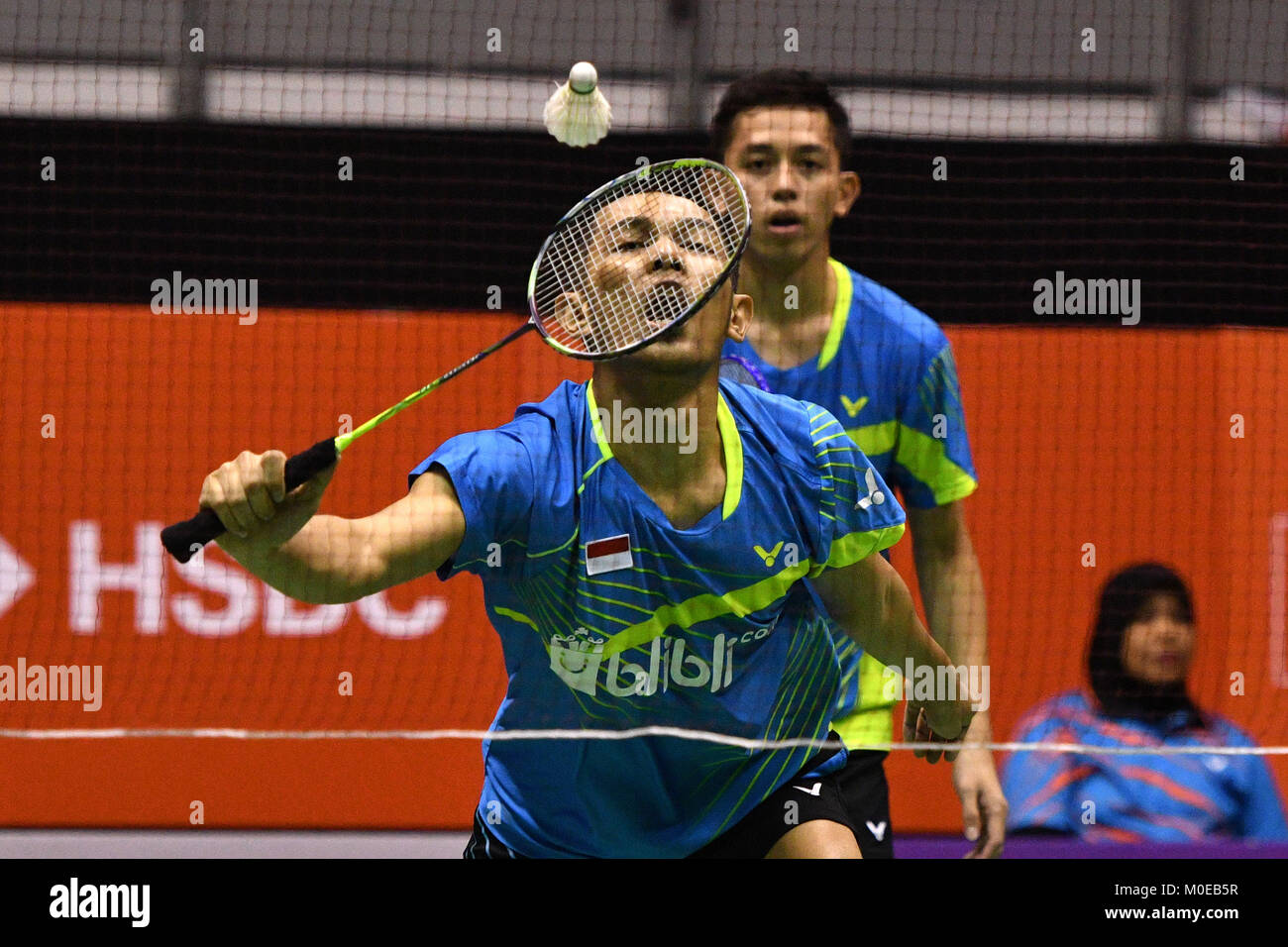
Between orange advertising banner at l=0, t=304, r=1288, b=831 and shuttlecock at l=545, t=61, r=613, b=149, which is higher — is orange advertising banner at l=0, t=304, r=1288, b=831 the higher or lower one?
the lower one

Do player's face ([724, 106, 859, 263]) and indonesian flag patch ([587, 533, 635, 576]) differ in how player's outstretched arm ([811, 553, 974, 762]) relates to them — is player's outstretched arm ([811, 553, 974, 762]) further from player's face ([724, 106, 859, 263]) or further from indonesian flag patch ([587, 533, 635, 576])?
player's face ([724, 106, 859, 263])

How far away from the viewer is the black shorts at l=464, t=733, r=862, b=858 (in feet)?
10.4

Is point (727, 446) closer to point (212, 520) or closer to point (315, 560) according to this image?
point (315, 560)

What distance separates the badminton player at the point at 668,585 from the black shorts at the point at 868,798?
1.51ft

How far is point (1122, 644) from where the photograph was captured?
5.64 metres

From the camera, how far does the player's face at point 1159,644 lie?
5514 mm

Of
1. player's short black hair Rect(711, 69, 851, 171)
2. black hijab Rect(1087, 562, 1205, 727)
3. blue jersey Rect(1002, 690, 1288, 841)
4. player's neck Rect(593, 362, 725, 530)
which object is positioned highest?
player's short black hair Rect(711, 69, 851, 171)

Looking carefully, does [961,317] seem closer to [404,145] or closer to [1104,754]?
[1104,754]

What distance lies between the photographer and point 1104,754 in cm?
532

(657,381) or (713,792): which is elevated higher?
(657,381)

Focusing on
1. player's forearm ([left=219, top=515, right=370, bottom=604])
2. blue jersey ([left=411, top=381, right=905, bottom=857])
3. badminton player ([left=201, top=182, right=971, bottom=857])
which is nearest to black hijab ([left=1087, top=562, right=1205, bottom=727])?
badminton player ([left=201, top=182, right=971, bottom=857])

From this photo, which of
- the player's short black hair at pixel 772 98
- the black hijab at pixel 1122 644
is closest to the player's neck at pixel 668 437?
the player's short black hair at pixel 772 98

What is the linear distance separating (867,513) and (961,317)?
314 cm
